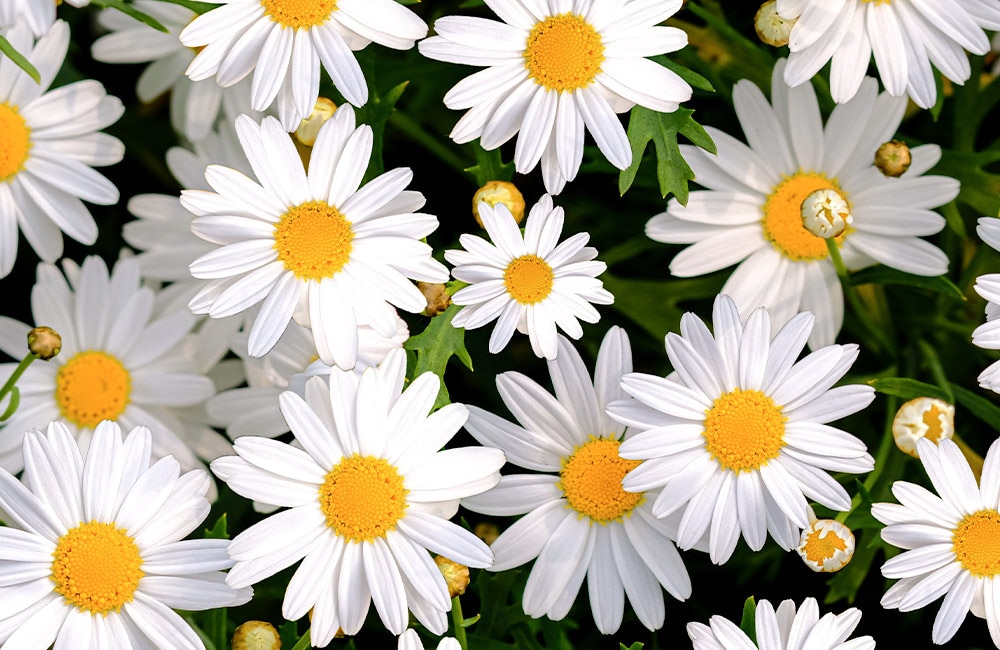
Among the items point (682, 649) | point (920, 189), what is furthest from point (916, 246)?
point (682, 649)

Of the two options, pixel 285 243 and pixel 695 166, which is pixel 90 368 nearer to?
pixel 285 243

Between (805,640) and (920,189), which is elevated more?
(920,189)

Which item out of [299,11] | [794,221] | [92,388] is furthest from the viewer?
[92,388]

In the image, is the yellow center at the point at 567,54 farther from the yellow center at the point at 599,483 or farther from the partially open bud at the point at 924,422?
the partially open bud at the point at 924,422

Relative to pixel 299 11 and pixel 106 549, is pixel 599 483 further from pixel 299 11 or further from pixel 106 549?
pixel 299 11

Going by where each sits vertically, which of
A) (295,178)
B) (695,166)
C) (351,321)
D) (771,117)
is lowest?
(351,321)

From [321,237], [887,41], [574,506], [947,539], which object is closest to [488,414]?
[574,506]

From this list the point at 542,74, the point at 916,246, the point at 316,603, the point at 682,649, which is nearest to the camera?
the point at 316,603
